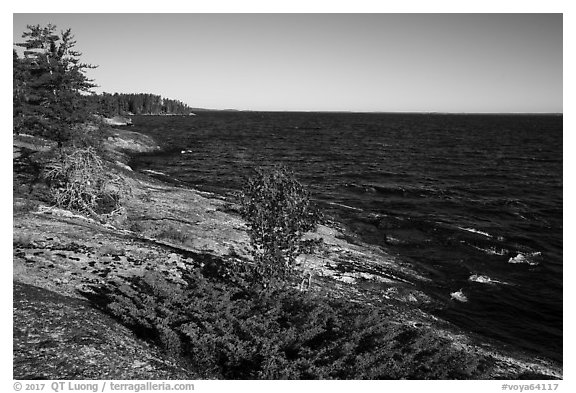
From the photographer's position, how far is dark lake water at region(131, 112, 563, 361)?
18.8 m

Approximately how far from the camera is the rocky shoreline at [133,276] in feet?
28.6

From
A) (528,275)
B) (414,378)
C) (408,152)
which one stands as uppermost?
(408,152)

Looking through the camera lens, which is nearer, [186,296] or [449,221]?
[186,296]

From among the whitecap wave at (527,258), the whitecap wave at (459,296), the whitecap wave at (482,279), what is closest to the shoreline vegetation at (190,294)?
the whitecap wave at (459,296)

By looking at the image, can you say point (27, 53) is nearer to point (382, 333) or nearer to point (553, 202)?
point (382, 333)

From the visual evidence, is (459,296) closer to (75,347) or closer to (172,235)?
(172,235)

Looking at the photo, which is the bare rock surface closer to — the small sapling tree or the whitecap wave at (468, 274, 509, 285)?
the small sapling tree

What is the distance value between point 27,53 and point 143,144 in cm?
5030

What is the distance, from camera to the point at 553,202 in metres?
37.8

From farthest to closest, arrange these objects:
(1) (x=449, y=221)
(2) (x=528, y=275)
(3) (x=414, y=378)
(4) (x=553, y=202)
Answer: (4) (x=553, y=202)
(1) (x=449, y=221)
(2) (x=528, y=275)
(3) (x=414, y=378)

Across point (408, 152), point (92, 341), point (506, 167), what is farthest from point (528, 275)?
point (408, 152)

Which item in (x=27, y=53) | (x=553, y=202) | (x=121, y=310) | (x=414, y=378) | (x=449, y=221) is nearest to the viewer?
(x=414, y=378)

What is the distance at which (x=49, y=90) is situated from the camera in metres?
20.1
